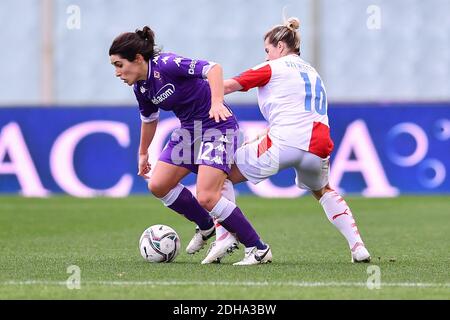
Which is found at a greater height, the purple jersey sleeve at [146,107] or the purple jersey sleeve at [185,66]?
the purple jersey sleeve at [185,66]

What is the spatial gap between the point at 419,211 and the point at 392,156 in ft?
6.95

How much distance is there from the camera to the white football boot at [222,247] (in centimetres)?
758

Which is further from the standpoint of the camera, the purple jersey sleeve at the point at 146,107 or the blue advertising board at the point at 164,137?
the blue advertising board at the point at 164,137

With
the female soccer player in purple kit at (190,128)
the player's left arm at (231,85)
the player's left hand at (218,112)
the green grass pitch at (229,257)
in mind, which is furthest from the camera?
the female soccer player in purple kit at (190,128)

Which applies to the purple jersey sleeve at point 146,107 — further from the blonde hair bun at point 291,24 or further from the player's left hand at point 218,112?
the blonde hair bun at point 291,24

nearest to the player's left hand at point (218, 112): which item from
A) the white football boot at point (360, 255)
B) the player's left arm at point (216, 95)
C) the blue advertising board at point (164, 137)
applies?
the player's left arm at point (216, 95)

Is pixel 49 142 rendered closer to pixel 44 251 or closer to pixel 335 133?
pixel 335 133

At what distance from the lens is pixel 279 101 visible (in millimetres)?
7504

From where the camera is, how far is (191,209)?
798 centimetres

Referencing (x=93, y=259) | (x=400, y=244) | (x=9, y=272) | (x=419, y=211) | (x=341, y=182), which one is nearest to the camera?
(x=9, y=272)

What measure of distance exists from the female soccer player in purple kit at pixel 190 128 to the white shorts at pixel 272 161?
0.39 feet

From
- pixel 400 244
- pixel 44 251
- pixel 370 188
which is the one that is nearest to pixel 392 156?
pixel 370 188
